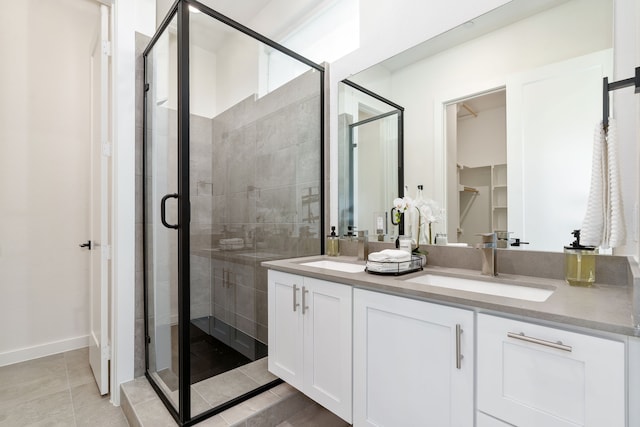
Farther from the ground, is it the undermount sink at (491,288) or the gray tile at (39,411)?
the undermount sink at (491,288)

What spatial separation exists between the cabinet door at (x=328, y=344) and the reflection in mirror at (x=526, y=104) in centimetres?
72

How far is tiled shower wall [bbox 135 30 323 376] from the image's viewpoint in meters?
2.26

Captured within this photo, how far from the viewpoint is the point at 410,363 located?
111 cm

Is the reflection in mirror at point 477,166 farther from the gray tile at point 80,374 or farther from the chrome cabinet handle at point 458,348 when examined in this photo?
the gray tile at point 80,374

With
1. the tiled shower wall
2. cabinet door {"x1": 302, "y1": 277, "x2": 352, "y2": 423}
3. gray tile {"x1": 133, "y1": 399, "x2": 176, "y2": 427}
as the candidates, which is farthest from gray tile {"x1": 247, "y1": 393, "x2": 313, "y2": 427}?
the tiled shower wall

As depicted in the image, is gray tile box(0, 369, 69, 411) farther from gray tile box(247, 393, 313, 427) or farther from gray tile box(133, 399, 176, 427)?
gray tile box(247, 393, 313, 427)

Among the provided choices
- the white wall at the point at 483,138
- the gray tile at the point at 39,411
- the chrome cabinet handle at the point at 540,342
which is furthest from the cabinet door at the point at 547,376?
the gray tile at the point at 39,411

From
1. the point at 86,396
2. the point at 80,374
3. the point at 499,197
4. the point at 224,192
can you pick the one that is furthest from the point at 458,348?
the point at 80,374

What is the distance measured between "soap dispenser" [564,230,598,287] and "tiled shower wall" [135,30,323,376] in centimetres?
149

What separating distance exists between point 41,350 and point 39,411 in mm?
1010

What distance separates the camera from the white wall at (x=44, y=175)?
247cm

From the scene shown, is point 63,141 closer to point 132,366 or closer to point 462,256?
point 132,366

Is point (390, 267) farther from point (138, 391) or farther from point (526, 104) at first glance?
point (138, 391)

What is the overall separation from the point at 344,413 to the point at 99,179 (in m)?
2.19
